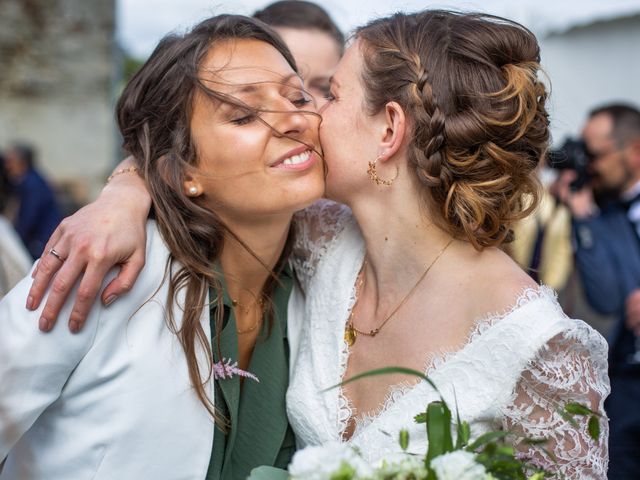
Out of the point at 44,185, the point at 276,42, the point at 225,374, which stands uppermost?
the point at 276,42

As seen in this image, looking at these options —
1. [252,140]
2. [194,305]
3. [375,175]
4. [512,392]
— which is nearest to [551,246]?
[375,175]

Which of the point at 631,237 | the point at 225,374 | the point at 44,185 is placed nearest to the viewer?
the point at 225,374

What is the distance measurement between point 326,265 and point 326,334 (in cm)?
28

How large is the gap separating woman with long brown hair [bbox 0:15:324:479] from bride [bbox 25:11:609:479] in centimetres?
13

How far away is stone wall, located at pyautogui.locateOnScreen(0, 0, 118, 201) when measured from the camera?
28.7 feet

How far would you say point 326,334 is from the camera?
244 centimetres

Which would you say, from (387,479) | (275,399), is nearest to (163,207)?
(275,399)

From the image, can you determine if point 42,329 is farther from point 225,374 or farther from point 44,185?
point 44,185

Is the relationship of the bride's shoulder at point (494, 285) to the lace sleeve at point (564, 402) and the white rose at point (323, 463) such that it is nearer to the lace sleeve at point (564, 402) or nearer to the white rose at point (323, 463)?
the lace sleeve at point (564, 402)

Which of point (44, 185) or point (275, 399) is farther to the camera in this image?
point (44, 185)

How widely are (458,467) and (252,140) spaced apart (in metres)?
1.19

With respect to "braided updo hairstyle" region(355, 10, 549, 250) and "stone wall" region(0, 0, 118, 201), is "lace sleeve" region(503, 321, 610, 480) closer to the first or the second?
"braided updo hairstyle" region(355, 10, 549, 250)

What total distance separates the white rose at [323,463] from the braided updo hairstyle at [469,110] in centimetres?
101

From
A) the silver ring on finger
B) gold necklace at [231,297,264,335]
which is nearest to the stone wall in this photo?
gold necklace at [231,297,264,335]
